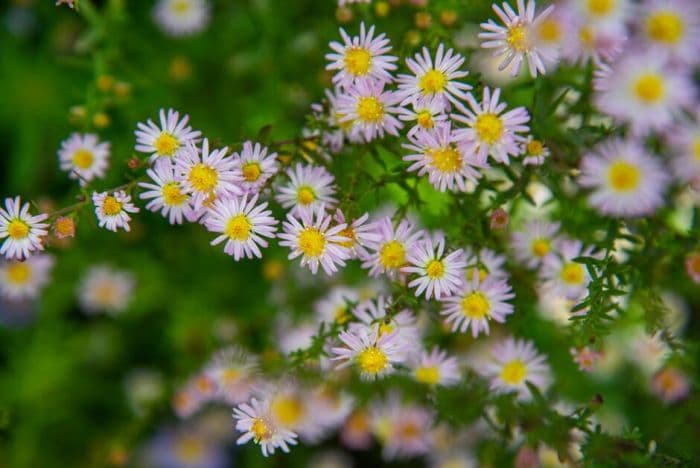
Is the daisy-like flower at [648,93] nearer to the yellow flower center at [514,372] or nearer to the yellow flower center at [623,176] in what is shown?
the yellow flower center at [623,176]

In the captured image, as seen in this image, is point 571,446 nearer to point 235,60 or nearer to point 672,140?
point 672,140

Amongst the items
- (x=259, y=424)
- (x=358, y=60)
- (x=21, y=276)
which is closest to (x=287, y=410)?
(x=259, y=424)

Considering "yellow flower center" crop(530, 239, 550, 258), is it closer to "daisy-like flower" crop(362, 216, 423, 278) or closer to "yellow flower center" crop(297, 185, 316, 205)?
"daisy-like flower" crop(362, 216, 423, 278)

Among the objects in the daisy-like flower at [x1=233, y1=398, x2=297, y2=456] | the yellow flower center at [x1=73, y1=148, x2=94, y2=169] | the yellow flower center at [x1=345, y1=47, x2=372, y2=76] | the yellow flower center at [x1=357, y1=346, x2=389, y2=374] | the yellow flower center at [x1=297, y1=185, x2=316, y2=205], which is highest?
the yellow flower center at [x1=73, y1=148, x2=94, y2=169]

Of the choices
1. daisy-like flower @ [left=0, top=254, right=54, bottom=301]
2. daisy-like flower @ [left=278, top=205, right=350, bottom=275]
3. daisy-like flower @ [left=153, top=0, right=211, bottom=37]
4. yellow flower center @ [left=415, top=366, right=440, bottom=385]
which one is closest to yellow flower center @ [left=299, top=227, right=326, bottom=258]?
daisy-like flower @ [left=278, top=205, right=350, bottom=275]

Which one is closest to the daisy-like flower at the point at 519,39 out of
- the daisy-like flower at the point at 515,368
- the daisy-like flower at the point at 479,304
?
the daisy-like flower at the point at 479,304

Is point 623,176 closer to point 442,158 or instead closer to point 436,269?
point 442,158

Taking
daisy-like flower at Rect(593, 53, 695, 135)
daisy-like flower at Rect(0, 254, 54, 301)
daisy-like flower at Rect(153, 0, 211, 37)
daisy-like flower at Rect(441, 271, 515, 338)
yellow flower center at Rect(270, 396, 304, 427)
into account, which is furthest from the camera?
daisy-like flower at Rect(153, 0, 211, 37)
